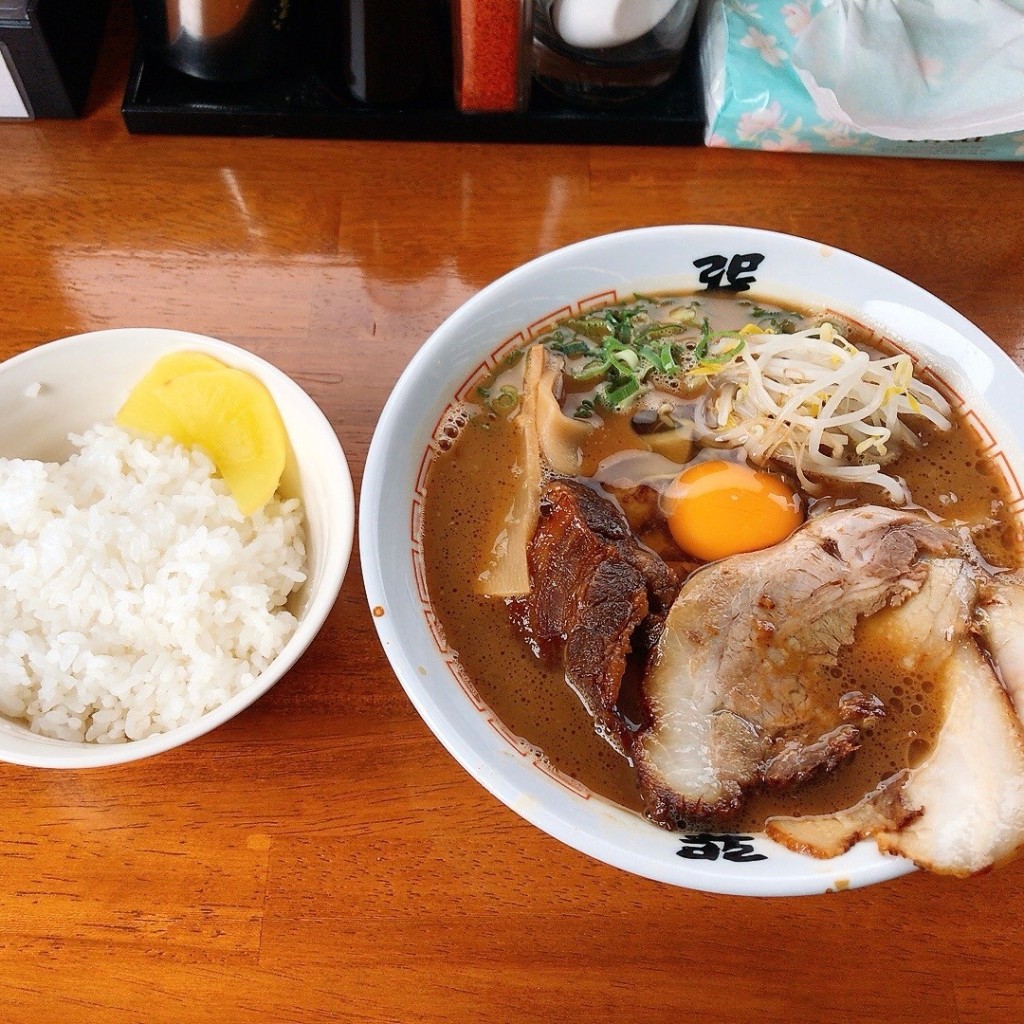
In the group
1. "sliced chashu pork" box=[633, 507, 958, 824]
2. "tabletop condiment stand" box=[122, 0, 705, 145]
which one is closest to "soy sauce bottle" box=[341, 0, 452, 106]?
"tabletop condiment stand" box=[122, 0, 705, 145]

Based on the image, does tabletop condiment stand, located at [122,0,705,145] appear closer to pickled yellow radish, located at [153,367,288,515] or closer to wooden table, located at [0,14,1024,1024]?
wooden table, located at [0,14,1024,1024]

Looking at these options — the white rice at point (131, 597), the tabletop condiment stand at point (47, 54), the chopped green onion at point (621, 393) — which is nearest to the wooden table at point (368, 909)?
the white rice at point (131, 597)

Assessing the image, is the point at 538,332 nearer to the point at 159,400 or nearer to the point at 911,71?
the point at 159,400

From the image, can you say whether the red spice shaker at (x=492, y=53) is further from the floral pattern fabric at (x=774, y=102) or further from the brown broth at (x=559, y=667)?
the brown broth at (x=559, y=667)

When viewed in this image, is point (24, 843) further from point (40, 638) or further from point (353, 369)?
point (353, 369)

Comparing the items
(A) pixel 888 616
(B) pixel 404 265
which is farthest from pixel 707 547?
(B) pixel 404 265

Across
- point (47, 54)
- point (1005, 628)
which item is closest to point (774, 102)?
point (1005, 628)
